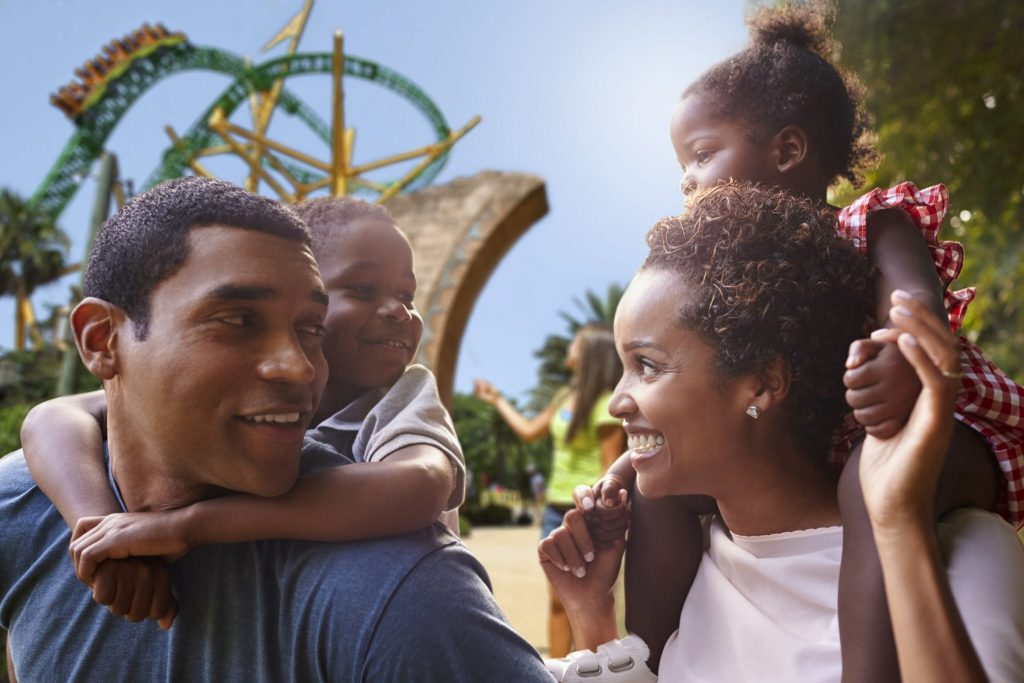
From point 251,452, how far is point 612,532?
1.93 feet

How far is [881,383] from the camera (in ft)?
3.00

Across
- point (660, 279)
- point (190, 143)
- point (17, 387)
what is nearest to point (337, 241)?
point (660, 279)

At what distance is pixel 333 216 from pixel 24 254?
34.5 meters

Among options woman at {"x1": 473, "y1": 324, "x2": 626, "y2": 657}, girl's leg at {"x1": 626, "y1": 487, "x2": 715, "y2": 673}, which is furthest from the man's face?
woman at {"x1": 473, "y1": 324, "x2": 626, "y2": 657}

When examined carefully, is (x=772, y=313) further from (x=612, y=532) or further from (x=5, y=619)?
(x=5, y=619)

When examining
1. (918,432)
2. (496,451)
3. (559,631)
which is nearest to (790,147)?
(918,432)

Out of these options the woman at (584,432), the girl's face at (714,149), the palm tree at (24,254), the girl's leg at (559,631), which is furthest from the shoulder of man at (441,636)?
the palm tree at (24,254)

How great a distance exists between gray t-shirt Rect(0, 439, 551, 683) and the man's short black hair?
0.35m

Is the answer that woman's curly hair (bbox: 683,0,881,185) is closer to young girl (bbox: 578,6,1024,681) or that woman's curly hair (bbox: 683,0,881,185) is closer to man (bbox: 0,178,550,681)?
young girl (bbox: 578,6,1024,681)

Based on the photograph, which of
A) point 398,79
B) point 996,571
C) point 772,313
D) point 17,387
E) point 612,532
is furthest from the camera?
point 17,387

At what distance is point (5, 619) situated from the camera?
135cm

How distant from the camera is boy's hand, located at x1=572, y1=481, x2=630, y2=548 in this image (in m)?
1.40

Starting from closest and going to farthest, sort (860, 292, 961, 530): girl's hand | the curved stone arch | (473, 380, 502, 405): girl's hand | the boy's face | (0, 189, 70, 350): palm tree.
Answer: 1. (860, 292, 961, 530): girl's hand
2. the boy's face
3. (473, 380, 502, 405): girl's hand
4. the curved stone arch
5. (0, 189, 70, 350): palm tree

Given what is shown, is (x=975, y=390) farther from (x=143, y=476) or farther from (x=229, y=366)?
(x=143, y=476)
